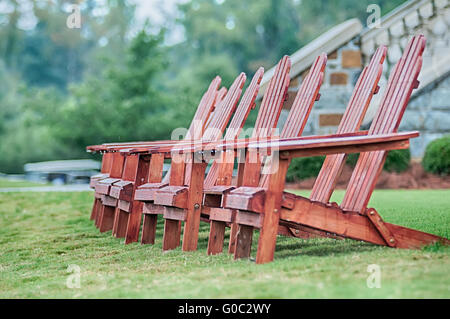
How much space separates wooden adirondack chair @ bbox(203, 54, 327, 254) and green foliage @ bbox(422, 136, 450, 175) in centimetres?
356

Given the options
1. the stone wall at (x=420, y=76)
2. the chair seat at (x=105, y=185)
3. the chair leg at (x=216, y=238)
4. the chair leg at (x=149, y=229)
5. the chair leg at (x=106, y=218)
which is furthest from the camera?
the stone wall at (x=420, y=76)

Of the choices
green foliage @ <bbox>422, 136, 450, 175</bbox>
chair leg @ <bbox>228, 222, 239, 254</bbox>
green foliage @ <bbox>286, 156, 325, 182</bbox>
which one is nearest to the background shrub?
green foliage @ <bbox>286, 156, 325, 182</bbox>

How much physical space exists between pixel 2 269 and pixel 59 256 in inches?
19.4

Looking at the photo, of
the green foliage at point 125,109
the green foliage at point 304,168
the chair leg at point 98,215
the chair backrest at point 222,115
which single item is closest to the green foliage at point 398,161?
the green foliage at point 304,168

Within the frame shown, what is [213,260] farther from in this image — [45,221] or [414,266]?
[45,221]

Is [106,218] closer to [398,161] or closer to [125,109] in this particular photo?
[398,161]

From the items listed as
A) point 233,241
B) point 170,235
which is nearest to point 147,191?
point 170,235

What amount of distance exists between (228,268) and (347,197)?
2.90 feet

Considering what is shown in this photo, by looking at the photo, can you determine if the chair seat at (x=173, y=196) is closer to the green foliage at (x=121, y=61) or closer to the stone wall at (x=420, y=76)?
the stone wall at (x=420, y=76)

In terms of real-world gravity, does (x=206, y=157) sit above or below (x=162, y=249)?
above

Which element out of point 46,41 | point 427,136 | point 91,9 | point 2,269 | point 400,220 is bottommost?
point 2,269

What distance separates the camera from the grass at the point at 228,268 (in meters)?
2.85

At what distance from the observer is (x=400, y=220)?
512 cm
